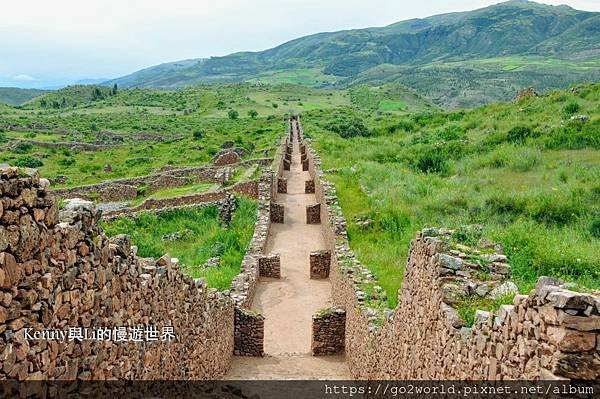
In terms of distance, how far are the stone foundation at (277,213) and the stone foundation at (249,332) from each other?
1138cm

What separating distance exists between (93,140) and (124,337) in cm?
6655

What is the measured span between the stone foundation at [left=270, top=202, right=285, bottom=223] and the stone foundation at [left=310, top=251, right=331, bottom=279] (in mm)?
6413

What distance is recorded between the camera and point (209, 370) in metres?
10.7

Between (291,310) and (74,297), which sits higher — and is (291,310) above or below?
below

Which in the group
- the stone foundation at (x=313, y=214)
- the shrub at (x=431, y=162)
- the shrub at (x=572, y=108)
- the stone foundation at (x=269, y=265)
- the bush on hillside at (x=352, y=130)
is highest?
the shrub at (x=572, y=108)

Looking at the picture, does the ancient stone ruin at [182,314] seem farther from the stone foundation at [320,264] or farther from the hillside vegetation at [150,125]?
the hillside vegetation at [150,125]

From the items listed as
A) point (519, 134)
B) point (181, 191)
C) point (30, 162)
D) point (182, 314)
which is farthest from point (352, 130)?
point (182, 314)

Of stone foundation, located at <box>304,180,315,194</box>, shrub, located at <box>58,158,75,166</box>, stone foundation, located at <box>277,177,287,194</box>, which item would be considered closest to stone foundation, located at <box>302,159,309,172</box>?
stone foundation, located at <box>277,177,287,194</box>

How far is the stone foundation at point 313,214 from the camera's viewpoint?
25.8 meters

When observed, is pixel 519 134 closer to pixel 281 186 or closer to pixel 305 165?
pixel 281 186

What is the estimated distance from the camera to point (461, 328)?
239 inches

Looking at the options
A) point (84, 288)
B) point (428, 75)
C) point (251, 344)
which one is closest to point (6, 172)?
point (84, 288)

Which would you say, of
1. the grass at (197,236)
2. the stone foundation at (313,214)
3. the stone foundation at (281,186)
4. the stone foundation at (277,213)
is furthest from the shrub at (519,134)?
the grass at (197,236)

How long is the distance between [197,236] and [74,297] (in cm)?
1884
